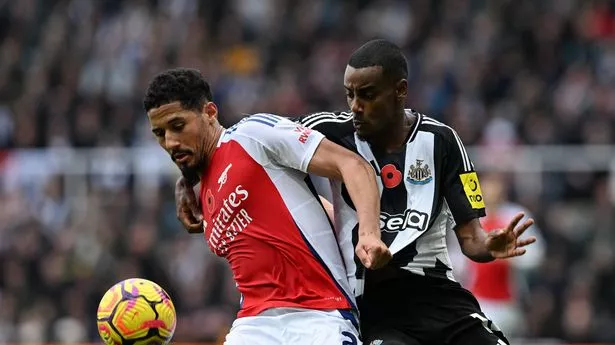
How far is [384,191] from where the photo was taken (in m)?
5.78

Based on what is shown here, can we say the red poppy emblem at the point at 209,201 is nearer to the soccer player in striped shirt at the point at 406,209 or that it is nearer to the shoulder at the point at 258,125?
the shoulder at the point at 258,125

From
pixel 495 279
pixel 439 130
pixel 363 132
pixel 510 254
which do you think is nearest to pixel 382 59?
pixel 363 132

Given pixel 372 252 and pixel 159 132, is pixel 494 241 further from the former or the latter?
pixel 159 132

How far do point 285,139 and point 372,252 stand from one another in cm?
69

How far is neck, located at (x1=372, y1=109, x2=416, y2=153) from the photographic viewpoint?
228 inches

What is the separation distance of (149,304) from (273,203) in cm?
84

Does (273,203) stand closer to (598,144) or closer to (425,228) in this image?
(425,228)

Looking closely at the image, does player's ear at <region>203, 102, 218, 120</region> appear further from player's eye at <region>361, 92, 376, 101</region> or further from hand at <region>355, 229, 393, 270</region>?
hand at <region>355, 229, 393, 270</region>

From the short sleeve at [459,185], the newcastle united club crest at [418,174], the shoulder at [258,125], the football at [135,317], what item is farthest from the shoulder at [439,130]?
the football at [135,317]

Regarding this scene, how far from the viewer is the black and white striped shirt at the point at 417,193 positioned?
5.72m

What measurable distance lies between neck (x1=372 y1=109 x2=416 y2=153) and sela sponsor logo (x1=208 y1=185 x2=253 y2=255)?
0.63m

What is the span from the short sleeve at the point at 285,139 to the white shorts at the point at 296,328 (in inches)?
23.5

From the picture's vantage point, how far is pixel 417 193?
5.77 meters

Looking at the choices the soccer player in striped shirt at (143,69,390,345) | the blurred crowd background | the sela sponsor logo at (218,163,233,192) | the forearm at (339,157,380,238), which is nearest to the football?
the soccer player in striped shirt at (143,69,390,345)
